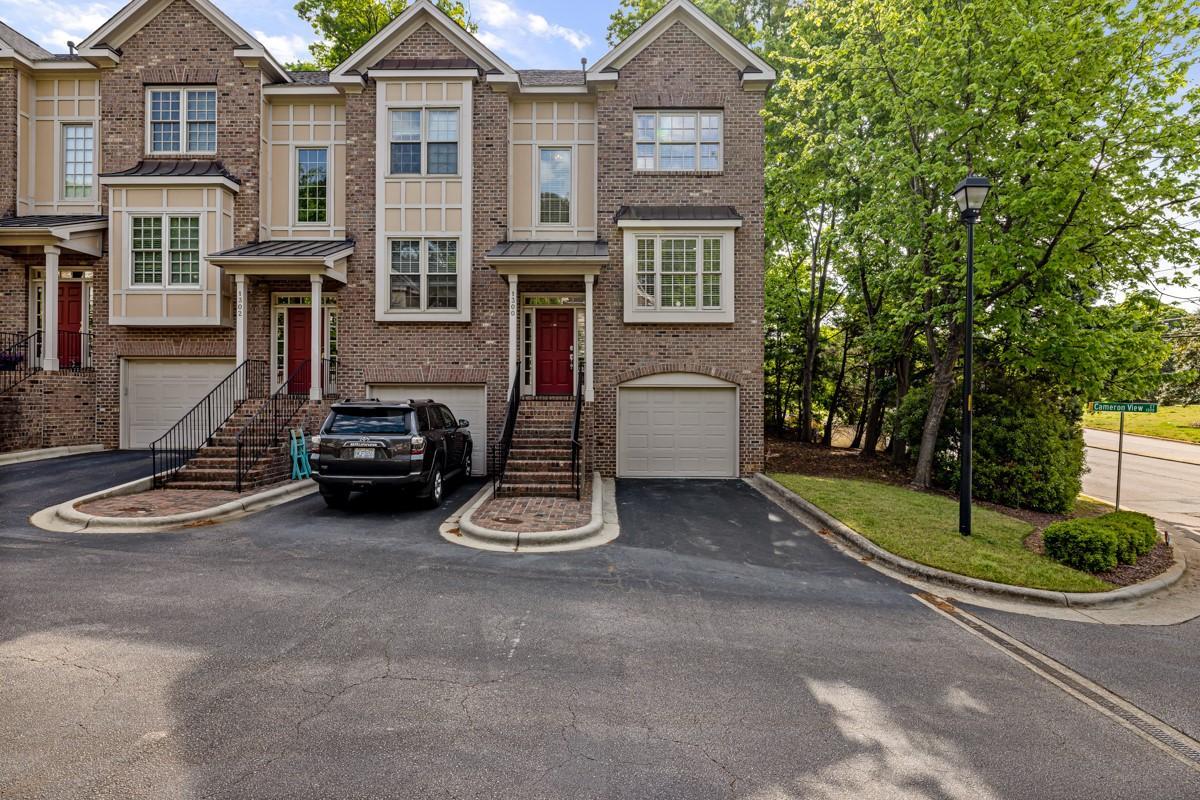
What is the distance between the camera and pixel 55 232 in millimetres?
13734

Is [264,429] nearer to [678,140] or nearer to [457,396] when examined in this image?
[457,396]

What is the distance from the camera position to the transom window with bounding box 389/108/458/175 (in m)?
14.4

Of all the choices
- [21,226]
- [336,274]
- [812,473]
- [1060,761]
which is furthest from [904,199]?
[21,226]

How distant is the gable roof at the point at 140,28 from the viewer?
47.5 feet

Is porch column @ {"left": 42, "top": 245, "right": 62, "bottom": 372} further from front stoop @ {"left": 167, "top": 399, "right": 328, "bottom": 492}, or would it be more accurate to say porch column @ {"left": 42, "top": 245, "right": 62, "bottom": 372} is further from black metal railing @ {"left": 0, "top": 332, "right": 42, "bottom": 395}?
front stoop @ {"left": 167, "top": 399, "right": 328, "bottom": 492}

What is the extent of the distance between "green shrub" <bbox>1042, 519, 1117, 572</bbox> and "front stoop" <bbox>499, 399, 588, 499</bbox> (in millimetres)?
7348

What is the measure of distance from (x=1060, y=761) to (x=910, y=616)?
95.3 inches

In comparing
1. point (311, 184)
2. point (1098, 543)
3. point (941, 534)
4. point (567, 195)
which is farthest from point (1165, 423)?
point (311, 184)

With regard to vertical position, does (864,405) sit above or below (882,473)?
above

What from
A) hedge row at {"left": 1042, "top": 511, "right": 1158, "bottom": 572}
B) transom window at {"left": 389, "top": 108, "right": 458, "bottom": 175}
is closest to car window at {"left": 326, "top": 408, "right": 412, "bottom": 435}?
transom window at {"left": 389, "top": 108, "right": 458, "bottom": 175}

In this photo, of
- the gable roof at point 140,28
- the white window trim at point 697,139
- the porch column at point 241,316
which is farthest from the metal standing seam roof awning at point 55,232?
the white window trim at point 697,139

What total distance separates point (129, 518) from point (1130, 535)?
47.6 ft

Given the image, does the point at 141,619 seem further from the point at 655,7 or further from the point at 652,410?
the point at 655,7

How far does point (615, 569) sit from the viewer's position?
712 cm
